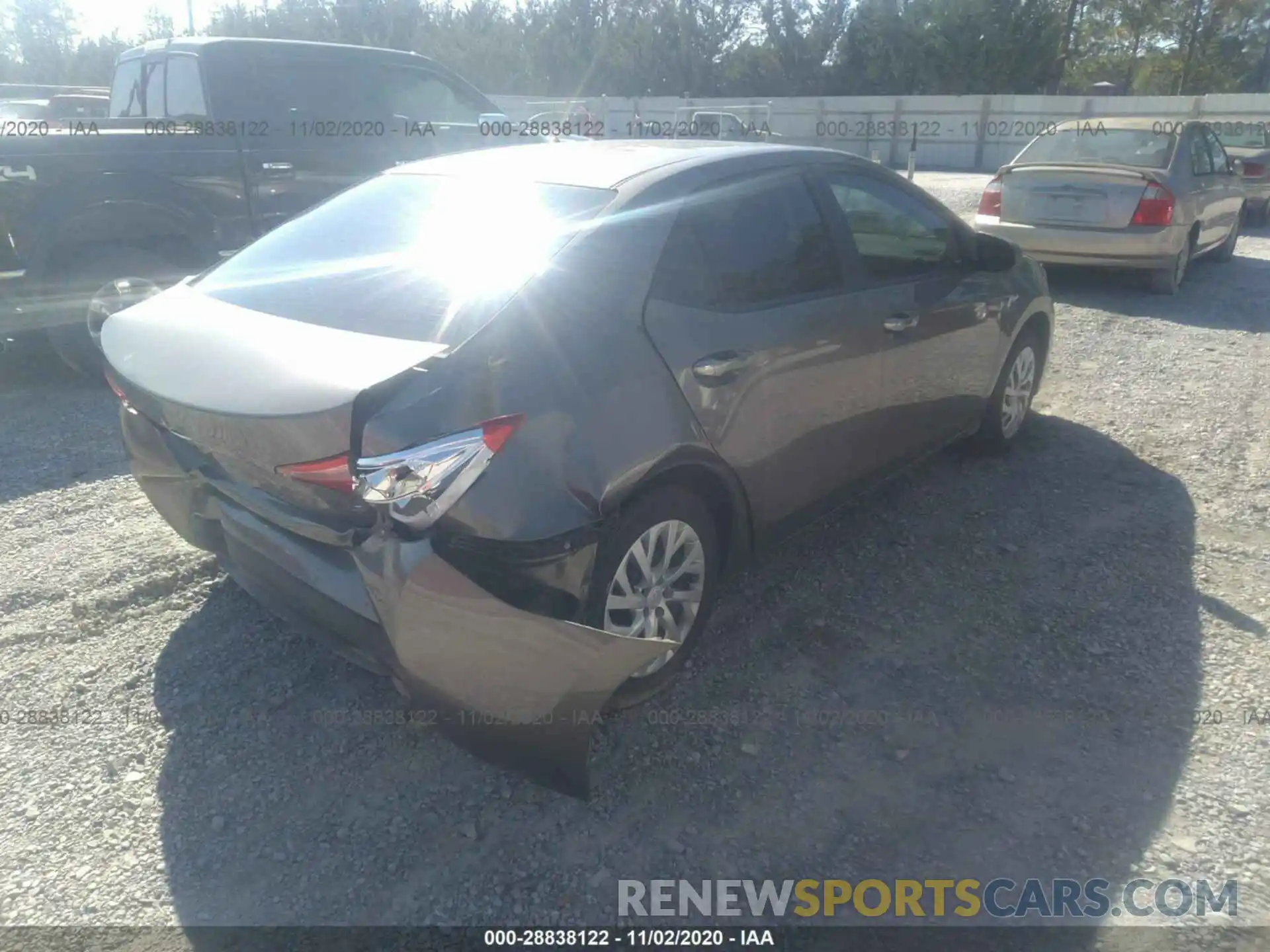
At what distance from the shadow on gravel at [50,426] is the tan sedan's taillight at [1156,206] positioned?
26.8ft

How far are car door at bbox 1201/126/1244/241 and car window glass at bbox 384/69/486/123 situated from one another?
23.5 ft

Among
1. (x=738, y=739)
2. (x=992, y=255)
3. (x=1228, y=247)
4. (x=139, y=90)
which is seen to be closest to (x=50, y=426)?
(x=139, y=90)

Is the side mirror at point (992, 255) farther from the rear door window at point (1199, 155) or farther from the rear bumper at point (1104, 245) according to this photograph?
the rear door window at point (1199, 155)

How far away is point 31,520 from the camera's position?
4316mm

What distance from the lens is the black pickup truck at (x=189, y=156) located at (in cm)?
565

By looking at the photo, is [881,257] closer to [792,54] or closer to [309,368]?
[309,368]

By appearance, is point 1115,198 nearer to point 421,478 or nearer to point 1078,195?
point 1078,195

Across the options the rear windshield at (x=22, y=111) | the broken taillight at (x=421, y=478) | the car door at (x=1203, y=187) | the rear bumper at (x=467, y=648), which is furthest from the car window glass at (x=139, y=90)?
the car door at (x=1203, y=187)

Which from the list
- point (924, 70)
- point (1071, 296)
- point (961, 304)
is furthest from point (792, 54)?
point (961, 304)

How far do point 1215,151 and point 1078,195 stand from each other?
97.0 inches

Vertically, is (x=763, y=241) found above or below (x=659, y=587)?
above

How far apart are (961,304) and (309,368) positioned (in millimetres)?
3011

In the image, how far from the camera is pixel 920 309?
3988mm

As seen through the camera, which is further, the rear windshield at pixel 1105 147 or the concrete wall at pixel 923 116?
the concrete wall at pixel 923 116
